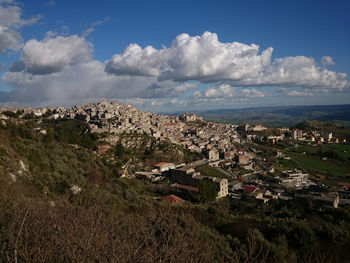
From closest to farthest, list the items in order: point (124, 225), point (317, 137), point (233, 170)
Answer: point (124, 225) → point (233, 170) → point (317, 137)

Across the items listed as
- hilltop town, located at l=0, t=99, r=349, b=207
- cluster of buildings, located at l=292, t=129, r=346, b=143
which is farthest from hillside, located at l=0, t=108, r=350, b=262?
cluster of buildings, located at l=292, t=129, r=346, b=143

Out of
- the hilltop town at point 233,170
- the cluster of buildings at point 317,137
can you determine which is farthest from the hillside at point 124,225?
the cluster of buildings at point 317,137

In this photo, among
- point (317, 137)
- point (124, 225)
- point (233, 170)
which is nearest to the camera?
point (124, 225)

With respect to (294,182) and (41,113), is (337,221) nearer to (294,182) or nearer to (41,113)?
(294,182)

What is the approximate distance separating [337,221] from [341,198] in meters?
16.9

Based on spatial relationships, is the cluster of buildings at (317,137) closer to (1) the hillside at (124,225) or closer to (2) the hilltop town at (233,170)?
(2) the hilltop town at (233,170)

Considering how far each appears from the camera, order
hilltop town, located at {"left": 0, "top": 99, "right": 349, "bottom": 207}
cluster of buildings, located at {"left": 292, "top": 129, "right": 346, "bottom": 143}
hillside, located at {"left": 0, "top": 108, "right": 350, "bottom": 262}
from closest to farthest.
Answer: hillside, located at {"left": 0, "top": 108, "right": 350, "bottom": 262} < hilltop town, located at {"left": 0, "top": 99, "right": 349, "bottom": 207} < cluster of buildings, located at {"left": 292, "top": 129, "right": 346, "bottom": 143}

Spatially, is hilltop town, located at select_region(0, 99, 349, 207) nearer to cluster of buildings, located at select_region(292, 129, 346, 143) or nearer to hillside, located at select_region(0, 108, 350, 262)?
cluster of buildings, located at select_region(292, 129, 346, 143)

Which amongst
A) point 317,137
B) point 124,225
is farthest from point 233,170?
point 317,137

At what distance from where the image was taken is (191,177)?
1348 inches

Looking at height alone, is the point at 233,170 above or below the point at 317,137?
below

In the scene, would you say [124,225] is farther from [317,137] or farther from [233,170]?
[317,137]

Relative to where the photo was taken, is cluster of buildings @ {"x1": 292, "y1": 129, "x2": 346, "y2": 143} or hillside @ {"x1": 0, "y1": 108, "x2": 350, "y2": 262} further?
cluster of buildings @ {"x1": 292, "y1": 129, "x2": 346, "y2": 143}

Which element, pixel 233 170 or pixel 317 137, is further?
pixel 317 137
